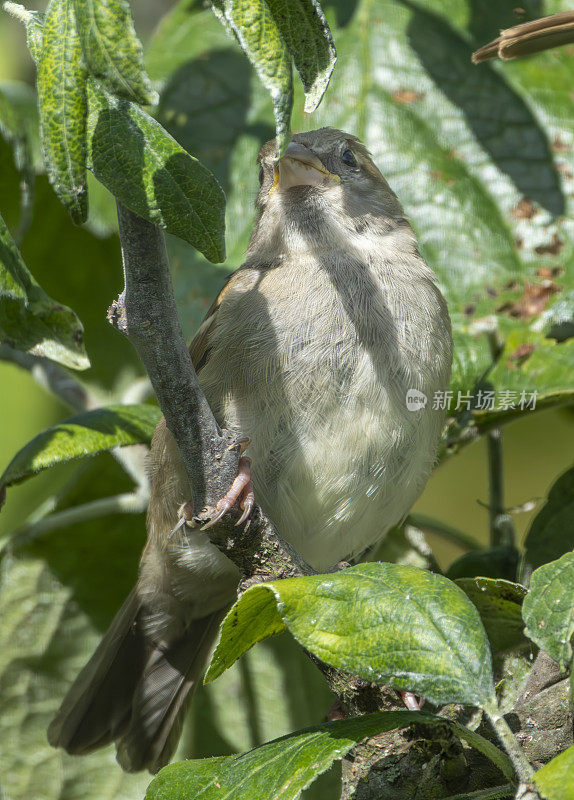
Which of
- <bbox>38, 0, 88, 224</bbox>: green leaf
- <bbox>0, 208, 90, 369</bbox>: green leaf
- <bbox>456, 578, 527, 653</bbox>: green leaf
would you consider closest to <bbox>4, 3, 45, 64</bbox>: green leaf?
<bbox>38, 0, 88, 224</bbox>: green leaf

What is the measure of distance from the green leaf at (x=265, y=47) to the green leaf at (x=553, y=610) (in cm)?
73

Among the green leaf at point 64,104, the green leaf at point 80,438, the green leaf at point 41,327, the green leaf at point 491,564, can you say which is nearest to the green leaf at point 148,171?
the green leaf at point 64,104

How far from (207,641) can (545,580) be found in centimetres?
192

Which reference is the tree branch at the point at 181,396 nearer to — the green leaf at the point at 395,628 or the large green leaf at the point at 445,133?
the green leaf at the point at 395,628

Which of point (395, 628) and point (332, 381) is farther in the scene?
point (332, 381)

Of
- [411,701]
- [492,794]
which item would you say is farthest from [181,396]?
[411,701]

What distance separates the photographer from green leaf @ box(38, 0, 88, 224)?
1.12 m

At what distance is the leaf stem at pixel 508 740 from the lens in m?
1.28

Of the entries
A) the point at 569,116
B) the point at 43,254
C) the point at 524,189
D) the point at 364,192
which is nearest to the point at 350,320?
the point at 364,192

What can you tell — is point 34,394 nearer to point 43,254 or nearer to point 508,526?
point 43,254

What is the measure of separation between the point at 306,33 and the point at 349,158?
183 cm

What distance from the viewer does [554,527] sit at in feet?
7.80

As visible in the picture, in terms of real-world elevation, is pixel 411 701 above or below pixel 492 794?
below

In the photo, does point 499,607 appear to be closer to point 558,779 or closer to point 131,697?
point 558,779
